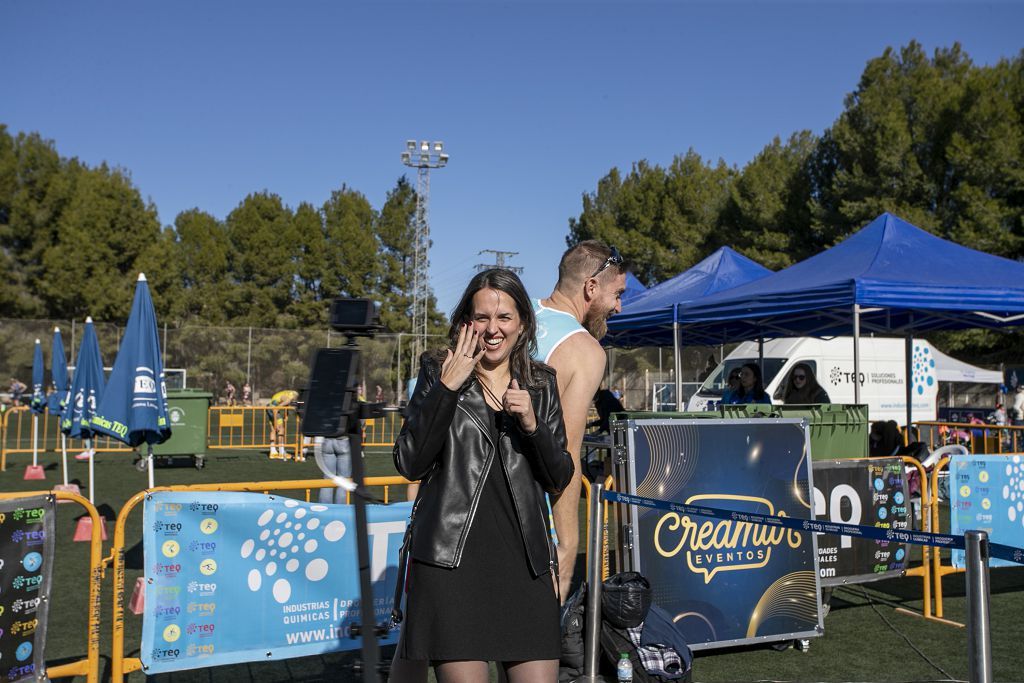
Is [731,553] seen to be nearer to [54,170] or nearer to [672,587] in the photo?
[672,587]

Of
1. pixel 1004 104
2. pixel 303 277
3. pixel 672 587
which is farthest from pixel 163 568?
pixel 303 277

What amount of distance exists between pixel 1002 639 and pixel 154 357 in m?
7.85

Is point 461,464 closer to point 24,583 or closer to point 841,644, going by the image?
point 24,583

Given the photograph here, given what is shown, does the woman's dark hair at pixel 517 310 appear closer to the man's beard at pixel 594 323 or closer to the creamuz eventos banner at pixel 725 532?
the man's beard at pixel 594 323

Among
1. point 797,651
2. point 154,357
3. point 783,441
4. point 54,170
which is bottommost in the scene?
point 797,651

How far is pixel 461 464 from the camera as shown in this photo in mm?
2496

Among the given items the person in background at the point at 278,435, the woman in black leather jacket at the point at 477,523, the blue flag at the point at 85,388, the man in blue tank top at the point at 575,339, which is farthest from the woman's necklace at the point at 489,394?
the person in background at the point at 278,435

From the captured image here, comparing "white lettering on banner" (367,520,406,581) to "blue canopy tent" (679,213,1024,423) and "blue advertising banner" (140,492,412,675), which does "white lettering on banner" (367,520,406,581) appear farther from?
"blue canopy tent" (679,213,1024,423)

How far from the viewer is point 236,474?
16.1m

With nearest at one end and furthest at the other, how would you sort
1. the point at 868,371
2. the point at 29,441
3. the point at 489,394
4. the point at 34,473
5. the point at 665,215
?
the point at 489,394 → the point at 34,473 → the point at 868,371 → the point at 29,441 → the point at 665,215

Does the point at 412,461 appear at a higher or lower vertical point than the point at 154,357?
lower

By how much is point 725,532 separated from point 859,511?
4.74ft

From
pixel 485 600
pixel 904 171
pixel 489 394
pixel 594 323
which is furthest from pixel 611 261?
pixel 904 171

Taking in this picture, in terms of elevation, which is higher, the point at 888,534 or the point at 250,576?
the point at 888,534
